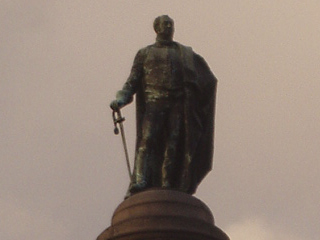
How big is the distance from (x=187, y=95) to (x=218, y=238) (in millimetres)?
2845

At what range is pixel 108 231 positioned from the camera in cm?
1552

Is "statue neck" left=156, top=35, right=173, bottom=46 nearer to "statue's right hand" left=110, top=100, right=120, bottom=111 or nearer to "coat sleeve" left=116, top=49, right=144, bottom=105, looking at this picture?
"coat sleeve" left=116, top=49, right=144, bottom=105

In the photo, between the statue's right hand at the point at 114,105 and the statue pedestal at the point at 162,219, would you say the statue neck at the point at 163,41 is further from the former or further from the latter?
the statue pedestal at the point at 162,219

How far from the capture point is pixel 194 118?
17.4m

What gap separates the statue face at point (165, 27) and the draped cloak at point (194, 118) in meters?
0.31

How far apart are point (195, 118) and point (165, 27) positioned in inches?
65.7

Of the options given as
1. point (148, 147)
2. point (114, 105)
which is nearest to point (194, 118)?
point (148, 147)

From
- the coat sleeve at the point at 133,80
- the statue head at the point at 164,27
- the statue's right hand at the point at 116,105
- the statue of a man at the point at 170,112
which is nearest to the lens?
the statue of a man at the point at 170,112

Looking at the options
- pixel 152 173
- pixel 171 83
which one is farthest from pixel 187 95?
pixel 152 173

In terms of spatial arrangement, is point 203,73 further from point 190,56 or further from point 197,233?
point 197,233

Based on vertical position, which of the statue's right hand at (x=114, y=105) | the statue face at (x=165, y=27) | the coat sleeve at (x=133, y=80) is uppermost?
the statue face at (x=165, y=27)

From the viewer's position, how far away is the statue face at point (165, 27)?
1789 centimetres

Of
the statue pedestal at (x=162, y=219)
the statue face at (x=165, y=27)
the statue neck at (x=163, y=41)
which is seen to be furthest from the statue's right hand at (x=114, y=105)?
the statue pedestal at (x=162, y=219)

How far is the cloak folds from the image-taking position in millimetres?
17125
